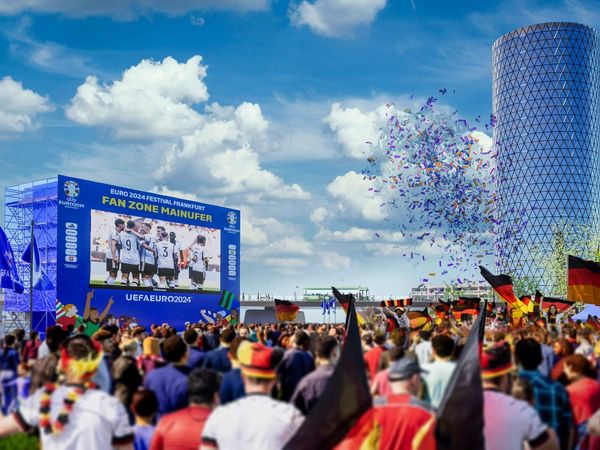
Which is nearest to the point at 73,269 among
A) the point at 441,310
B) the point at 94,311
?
the point at 94,311

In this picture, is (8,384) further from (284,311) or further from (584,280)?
(284,311)

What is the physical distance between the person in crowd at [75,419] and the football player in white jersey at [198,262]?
50.6 meters

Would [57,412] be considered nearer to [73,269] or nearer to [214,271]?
[73,269]

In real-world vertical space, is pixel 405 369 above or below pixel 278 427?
above

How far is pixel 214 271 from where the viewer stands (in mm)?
59125

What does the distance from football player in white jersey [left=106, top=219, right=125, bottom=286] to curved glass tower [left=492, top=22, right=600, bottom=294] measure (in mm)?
117384

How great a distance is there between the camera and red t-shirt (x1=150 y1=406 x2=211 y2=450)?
6.02 meters

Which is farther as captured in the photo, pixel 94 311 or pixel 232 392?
pixel 94 311

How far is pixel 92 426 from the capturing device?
5930 mm

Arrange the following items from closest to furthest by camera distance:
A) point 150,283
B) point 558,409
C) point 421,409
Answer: point 421,409 → point 558,409 → point 150,283

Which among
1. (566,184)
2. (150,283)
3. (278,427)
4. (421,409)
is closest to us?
(421,409)

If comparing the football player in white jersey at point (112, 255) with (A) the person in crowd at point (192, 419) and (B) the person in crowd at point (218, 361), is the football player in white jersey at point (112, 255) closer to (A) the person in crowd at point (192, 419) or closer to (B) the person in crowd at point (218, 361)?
(B) the person in crowd at point (218, 361)

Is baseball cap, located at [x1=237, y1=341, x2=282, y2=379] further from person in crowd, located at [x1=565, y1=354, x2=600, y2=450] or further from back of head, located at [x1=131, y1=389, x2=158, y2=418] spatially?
person in crowd, located at [x1=565, y1=354, x2=600, y2=450]

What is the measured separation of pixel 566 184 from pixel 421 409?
163967 millimetres
